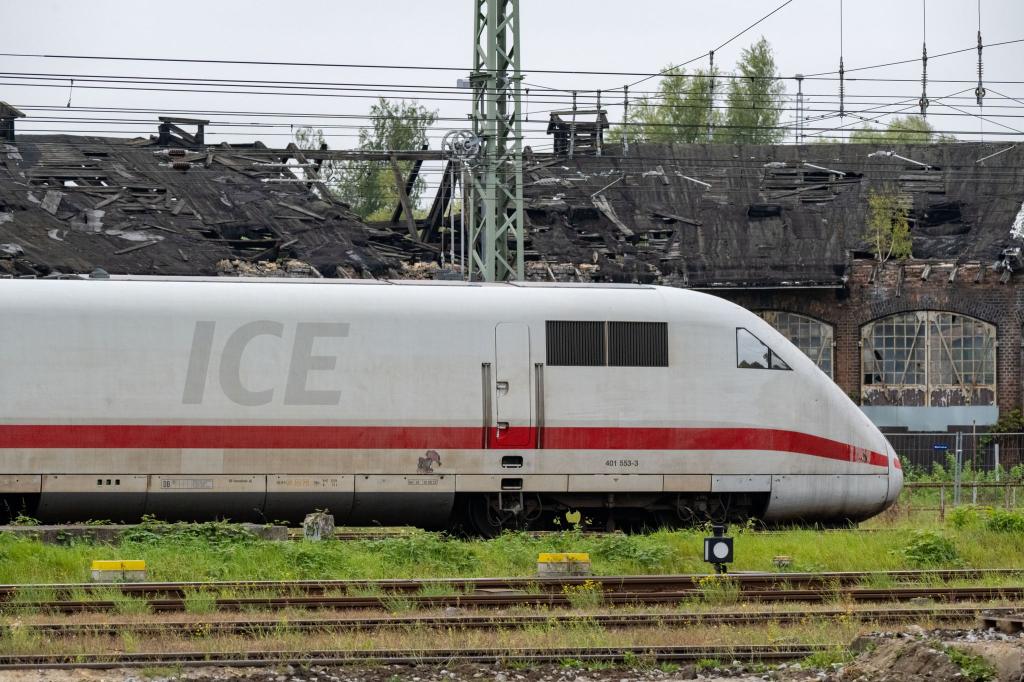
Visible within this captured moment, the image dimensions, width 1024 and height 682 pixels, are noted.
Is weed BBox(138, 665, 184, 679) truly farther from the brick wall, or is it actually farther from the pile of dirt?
the brick wall

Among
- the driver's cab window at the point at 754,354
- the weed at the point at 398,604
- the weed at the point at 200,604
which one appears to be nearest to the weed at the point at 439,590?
the weed at the point at 398,604

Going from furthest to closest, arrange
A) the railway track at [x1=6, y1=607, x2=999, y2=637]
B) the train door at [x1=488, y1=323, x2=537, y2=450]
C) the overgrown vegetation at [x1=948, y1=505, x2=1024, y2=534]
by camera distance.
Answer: the overgrown vegetation at [x1=948, y1=505, x2=1024, y2=534]
the train door at [x1=488, y1=323, x2=537, y2=450]
the railway track at [x1=6, y1=607, x2=999, y2=637]

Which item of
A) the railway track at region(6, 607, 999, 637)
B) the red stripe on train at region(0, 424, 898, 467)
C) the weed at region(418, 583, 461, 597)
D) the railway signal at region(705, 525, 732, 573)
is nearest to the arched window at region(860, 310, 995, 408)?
the red stripe on train at region(0, 424, 898, 467)

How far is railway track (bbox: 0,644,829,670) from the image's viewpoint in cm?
994

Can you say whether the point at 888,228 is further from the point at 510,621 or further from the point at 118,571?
the point at 118,571

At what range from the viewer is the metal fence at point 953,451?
32.0 metres

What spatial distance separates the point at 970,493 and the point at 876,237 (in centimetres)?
982

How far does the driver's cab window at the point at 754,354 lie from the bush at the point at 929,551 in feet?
9.86

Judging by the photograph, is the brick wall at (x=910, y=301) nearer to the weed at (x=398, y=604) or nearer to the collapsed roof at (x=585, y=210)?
the collapsed roof at (x=585, y=210)

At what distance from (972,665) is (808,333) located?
85.3ft

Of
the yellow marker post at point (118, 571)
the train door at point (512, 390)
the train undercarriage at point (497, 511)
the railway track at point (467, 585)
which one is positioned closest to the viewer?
the railway track at point (467, 585)

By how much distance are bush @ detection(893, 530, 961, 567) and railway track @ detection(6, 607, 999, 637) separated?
129 inches

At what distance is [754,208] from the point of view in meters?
36.7

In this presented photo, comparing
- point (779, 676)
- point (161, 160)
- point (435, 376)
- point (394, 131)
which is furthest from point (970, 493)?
point (394, 131)
